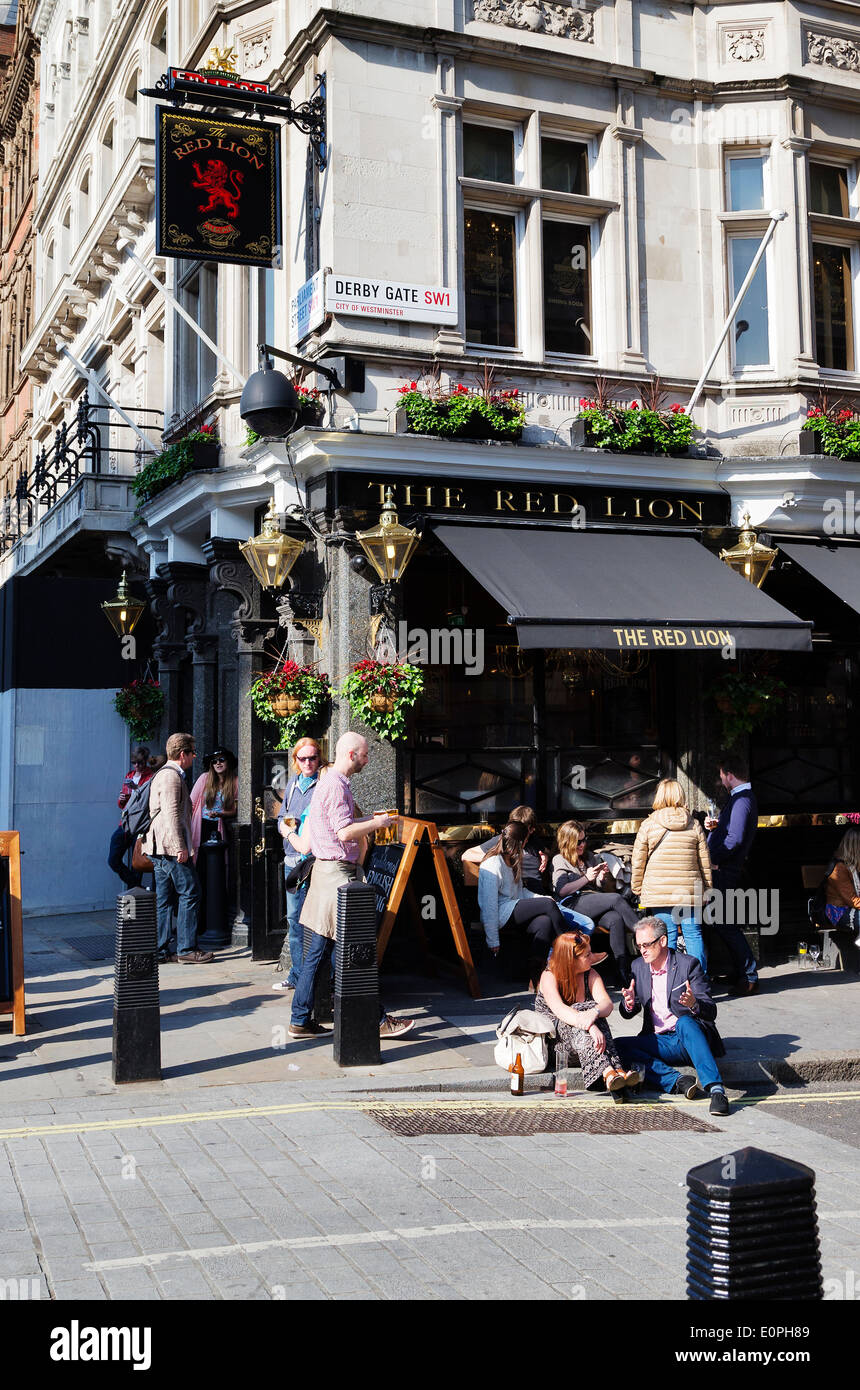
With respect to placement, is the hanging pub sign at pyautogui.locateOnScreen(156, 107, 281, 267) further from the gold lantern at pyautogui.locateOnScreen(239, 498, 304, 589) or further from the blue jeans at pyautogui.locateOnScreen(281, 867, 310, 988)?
the blue jeans at pyautogui.locateOnScreen(281, 867, 310, 988)

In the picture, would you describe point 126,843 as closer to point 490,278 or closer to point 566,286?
point 490,278

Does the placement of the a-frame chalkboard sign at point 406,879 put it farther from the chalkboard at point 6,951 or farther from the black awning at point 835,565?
the black awning at point 835,565

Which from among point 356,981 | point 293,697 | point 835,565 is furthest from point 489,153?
point 356,981

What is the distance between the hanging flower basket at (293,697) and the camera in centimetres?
1087

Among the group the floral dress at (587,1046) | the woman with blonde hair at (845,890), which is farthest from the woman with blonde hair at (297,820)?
the woman with blonde hair at (845,890)

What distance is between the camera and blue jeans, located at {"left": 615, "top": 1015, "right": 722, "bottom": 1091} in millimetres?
7289

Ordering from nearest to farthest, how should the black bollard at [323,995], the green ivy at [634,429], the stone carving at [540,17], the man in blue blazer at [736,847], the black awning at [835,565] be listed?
the black bollard at [323,995] → the man in blue blazer at [736,847] → the black awning at [835,565] → the green ivy at [634,429] → the stone carving at [540,17]

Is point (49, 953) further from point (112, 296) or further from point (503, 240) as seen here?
point (112, 296)

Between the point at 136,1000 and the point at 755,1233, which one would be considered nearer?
the point at 755,1233

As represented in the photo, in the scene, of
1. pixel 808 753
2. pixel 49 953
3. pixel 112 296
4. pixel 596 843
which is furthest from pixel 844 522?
pixel 112 296

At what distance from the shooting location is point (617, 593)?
10773 millimetres

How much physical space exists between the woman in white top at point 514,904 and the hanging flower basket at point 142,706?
22.6ft

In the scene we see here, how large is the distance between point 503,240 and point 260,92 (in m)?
2.71

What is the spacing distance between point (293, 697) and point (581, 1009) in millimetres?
4443
